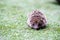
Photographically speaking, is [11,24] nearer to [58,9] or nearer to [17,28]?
[17,28]

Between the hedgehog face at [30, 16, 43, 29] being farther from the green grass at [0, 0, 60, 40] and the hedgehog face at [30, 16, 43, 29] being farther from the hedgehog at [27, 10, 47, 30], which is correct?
the green grass at [0, 0, 60, 40]

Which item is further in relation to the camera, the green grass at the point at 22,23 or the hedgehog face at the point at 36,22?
the hedgehog face at the point at 36,22

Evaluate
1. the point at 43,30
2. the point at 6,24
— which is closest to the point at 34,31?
the point at 43,30

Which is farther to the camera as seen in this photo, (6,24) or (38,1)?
(38,1)

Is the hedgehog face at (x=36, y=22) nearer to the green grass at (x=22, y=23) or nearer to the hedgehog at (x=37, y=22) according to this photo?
the hedgehog at (x=37, y=22)

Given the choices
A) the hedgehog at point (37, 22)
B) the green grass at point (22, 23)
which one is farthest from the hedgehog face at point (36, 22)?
the green grass at point (22, 23)

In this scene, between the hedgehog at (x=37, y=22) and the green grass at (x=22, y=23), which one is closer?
the green grass at (x=22, y=23)

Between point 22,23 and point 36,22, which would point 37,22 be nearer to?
point 36,22

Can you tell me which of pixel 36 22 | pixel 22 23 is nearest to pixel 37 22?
pixel 36 22
